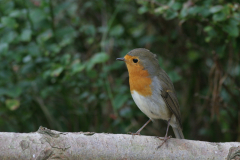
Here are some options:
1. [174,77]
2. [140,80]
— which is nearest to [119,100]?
[174,77]

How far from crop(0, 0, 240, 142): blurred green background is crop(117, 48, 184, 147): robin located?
1.63 feet

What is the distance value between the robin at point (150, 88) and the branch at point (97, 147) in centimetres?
41

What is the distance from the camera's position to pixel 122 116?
380 cm

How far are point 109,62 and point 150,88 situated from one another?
162 cm

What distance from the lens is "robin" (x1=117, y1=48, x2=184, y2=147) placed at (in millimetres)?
2633

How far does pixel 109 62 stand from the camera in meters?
4.18

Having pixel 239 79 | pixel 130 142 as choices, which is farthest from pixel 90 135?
pixel 239 79

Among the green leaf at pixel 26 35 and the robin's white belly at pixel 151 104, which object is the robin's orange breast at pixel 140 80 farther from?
the green leaf at pixel 26 35

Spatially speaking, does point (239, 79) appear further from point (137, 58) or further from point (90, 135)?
point (90, 135)

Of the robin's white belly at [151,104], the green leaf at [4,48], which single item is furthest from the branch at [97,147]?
the green leaf at [4,48]

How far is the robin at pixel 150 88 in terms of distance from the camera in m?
2.63

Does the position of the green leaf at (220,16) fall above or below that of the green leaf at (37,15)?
below

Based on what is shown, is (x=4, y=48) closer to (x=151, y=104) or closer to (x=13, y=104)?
(x=13, y=104)

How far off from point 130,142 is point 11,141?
31.4 inches
